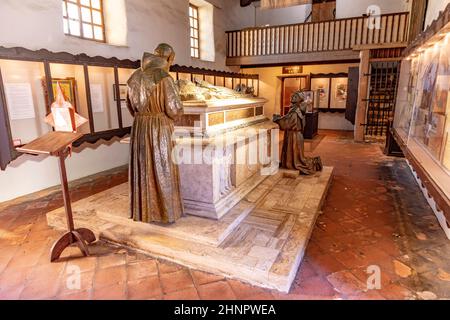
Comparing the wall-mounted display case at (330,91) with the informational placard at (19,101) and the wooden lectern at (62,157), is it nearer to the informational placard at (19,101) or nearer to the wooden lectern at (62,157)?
the informational placard at (19,101)

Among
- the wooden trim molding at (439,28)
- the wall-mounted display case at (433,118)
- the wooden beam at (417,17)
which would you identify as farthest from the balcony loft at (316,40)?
the wooden trim molding at (439,28)

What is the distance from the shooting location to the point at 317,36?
9.54 m

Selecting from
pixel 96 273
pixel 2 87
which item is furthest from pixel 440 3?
pixel 2 87

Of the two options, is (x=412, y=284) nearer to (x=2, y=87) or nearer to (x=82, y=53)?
(x=2, y=87)

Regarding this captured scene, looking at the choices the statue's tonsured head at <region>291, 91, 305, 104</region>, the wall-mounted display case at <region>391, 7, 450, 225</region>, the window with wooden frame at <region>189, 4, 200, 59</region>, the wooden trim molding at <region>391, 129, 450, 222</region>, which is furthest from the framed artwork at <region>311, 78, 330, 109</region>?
the wooden trim molding at <region>391, 129, 450, 222</region>

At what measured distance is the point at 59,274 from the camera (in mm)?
2666

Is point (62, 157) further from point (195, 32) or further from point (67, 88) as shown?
point (195, 32)

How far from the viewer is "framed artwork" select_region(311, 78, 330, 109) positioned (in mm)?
12239

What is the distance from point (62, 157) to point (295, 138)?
3834 mm

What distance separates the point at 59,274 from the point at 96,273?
0.33 m

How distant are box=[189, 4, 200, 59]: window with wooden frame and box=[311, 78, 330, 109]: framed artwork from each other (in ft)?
17.2

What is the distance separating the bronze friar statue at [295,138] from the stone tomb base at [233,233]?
1.15 meters

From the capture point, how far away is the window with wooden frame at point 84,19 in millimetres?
5470

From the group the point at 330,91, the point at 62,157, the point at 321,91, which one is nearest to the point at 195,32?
the point at 321,91
